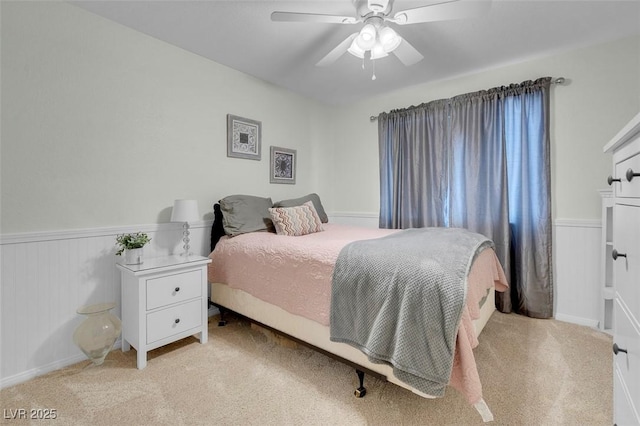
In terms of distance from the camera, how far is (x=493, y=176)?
9.36ft

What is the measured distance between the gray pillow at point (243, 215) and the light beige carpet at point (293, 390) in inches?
38.7

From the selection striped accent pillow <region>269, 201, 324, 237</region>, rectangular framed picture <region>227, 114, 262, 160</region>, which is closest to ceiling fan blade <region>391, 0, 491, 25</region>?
Answer: striped accent pillow <region>269, 201, 324, 237</region>

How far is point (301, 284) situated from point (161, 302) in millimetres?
1011

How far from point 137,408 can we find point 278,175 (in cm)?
251

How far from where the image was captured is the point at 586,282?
2.55 meters

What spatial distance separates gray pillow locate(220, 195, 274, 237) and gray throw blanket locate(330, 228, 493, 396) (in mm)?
1214

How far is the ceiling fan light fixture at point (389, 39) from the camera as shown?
73.4 inches

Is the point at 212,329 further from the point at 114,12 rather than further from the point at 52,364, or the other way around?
the point at 114,12

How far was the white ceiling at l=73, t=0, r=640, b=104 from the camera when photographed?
2.01 meters

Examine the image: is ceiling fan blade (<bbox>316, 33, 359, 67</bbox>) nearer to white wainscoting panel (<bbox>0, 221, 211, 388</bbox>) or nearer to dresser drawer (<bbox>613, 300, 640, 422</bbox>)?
dresser drawer (<bbox>613, 300, 640, 422</bbox>)

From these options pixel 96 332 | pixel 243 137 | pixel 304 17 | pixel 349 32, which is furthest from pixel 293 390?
pixel 349 32

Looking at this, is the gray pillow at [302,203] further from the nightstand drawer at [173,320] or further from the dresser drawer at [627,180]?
the dresser drawer at [627,180]

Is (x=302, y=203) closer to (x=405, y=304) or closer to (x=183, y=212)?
(x=183, y=212)

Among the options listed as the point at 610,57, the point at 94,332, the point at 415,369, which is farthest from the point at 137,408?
the point at 610,57
